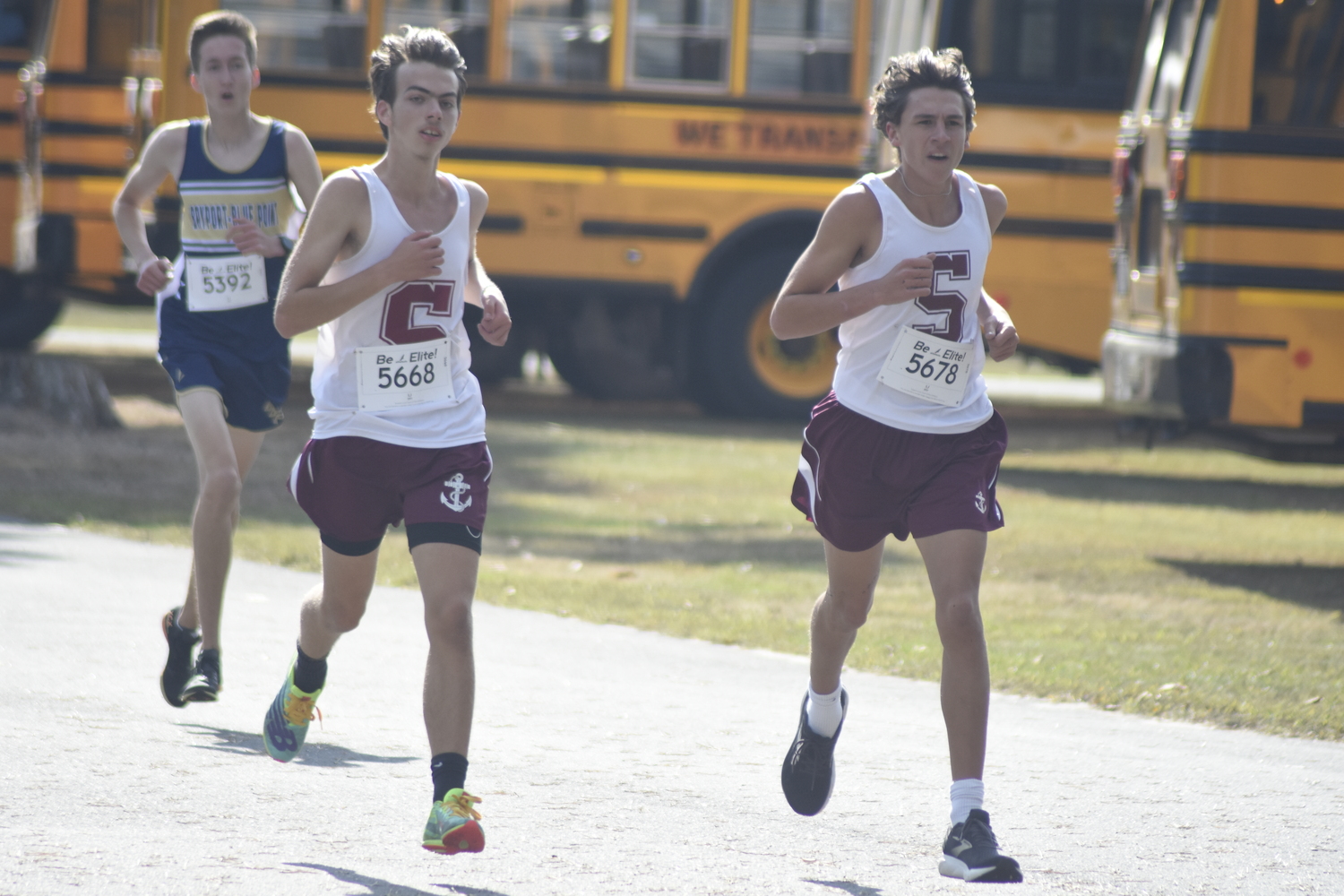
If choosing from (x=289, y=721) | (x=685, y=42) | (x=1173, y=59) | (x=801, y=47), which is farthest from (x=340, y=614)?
(x=801, y=47)

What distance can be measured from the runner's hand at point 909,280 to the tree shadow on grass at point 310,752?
1884 mm

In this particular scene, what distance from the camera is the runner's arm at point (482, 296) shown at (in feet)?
15.9

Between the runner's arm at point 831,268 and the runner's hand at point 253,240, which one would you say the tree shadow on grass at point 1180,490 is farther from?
the runner's arm at point 831,268

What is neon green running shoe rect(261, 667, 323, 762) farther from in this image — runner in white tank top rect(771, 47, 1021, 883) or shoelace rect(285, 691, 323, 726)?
runner in white tank top rect(771, 47, 1021, 883)

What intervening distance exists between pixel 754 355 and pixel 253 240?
390 inches

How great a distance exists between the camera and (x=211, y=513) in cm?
598

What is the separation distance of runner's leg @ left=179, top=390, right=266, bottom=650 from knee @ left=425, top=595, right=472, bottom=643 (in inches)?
64.5

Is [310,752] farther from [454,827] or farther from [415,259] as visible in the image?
[415,259]

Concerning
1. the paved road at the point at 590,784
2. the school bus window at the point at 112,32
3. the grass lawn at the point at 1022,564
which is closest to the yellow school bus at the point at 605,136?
the school bus window at the point at 112,32

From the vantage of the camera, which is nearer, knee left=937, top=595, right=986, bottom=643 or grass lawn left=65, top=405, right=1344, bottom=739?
knee left=937, top=595, right=986, bottom=643

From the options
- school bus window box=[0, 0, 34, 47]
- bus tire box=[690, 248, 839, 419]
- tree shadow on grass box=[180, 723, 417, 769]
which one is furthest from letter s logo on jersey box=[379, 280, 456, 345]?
school bus window box=[0, 0, 34, 47]

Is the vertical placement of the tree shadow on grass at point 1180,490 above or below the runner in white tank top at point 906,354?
below

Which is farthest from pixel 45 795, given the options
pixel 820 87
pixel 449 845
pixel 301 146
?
pixel 820 87

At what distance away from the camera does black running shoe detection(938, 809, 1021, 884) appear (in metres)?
4.21
